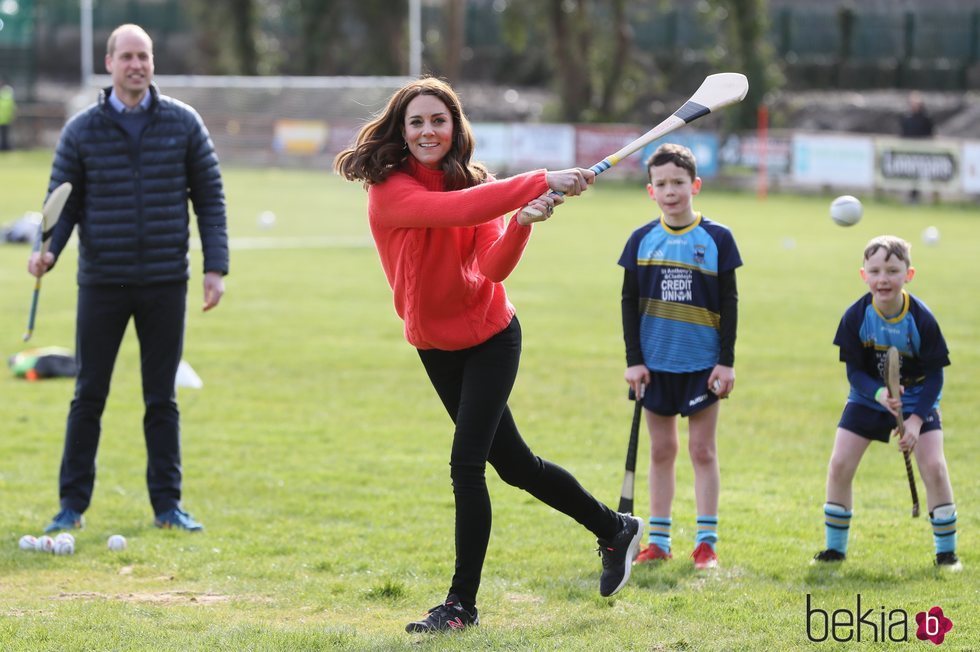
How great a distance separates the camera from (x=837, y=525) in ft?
20.0

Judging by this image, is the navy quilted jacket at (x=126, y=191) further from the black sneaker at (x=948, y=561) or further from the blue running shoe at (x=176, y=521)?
the black sneaker at (x=948, y=561)

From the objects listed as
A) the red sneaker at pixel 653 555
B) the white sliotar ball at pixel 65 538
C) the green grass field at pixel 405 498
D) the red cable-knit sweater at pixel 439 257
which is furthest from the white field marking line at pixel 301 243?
the red cable-knit sweater at pixel 439 257

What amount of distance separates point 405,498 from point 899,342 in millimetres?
2894

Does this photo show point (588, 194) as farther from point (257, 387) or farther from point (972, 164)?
point (257, 387)

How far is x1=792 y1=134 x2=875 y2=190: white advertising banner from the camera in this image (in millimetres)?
30016

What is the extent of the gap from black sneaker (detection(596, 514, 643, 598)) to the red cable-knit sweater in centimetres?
104

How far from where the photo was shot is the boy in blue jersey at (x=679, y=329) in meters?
6.00

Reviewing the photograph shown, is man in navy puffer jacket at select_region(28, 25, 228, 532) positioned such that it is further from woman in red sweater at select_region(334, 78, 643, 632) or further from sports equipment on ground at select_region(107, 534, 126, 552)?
woman in red sweater at select_region(334, 78, 643, 632)

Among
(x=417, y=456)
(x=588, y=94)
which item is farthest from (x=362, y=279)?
(x=588, y=94)

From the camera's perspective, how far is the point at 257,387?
10773mm

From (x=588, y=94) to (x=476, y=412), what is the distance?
123 ft

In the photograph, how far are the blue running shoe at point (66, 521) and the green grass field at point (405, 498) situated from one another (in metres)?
0.06

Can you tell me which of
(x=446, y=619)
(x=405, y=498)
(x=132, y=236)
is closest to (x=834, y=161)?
(x=405, y=498)

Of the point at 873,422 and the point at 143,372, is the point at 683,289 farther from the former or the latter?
the point at 143,372
